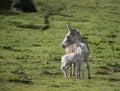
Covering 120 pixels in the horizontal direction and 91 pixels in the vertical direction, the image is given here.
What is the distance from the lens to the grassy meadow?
2041 cm

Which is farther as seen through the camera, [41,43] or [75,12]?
[75,12]

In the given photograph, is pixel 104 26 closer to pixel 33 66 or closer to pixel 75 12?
pixel 75 12

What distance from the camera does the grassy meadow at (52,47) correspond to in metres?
20.4

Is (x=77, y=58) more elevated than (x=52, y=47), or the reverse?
(x=77, y=58)

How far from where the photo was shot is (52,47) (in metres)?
43.1

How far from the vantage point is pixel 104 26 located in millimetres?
66375

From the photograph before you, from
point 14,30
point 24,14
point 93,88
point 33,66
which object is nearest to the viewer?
point 93,88

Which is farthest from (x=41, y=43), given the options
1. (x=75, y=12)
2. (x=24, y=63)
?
(x=75, y=12)

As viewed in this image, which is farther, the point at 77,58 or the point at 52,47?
the point at 52,47

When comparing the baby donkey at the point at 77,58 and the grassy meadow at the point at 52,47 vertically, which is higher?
the baby donkey at the point at 77,58

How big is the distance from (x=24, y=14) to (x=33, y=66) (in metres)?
48.7

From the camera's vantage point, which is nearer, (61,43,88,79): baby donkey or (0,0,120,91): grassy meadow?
(0,0,120,91): grassy meadow

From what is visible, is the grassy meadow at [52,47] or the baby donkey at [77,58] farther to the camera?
the baby donkey at [77,58]

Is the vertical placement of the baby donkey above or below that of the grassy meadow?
above
